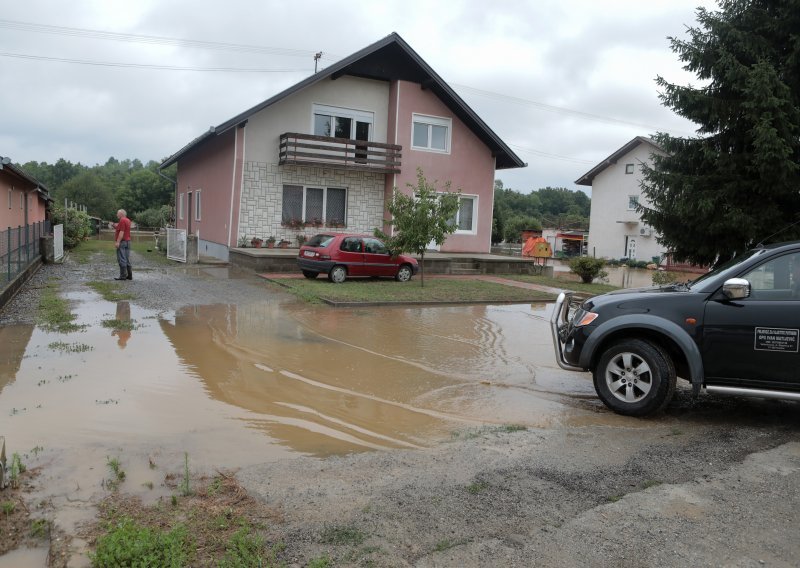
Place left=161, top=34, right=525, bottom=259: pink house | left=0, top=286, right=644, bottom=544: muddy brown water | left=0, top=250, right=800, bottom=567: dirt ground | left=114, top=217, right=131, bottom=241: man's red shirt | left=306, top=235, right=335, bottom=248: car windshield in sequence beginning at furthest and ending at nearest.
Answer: left=161, top=34, right=525, bottom=259: pink house
left=306, top=235, right=335, bottom=248: car windshield
left=114, top=217, right=131, bottom=241: man's red shirt
left=0, top=286, right=644, bottom=544: muddy brown water
left=0, top=250, right=800, bottom=567: dirt ground

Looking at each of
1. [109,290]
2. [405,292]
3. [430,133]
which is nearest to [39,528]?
[109,290]

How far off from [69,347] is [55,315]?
8.58 ft

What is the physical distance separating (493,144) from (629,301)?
65.1 feet

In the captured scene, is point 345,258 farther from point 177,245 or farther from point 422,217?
point 177,245

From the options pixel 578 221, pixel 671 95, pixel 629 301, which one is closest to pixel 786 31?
pixel 671 95

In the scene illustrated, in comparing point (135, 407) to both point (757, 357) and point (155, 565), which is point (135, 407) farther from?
point (757, 357)

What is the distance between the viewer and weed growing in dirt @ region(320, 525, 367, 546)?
11.2 ft

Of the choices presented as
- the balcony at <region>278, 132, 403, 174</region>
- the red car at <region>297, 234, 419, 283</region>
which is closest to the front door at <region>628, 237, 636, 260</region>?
the balcony at <region>278, 132, 403, 174</region>

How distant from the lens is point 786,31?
10664 mm

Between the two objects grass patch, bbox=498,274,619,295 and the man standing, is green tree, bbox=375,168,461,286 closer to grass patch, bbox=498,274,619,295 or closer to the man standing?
grass patch, bbox=498,274,619,295

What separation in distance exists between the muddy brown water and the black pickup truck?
1.70ft

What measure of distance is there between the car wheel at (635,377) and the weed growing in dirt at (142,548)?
14.3 ft

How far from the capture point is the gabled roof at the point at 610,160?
40.9 m

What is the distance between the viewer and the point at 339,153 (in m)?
22.8
